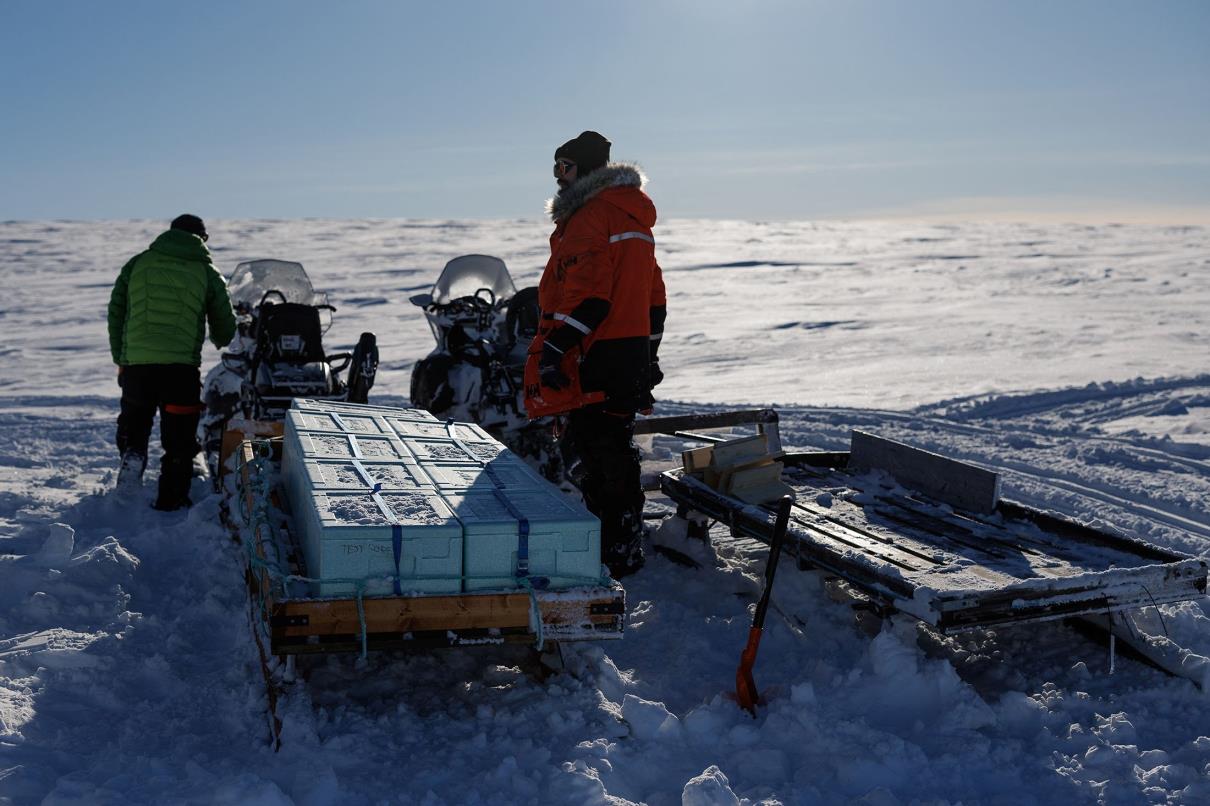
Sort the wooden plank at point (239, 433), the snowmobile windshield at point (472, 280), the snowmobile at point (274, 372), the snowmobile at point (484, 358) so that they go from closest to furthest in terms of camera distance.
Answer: the wooden plank at point (239, 433) < the snowmobile at point (484, 358) < the snowmobile at point (274, 372) < the snowmobile windshield at point (472, 280)

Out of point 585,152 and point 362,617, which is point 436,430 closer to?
point 585,152

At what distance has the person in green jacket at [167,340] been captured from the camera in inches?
247

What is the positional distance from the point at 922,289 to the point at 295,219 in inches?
1222

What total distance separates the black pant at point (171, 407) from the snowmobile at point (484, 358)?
4.42ft

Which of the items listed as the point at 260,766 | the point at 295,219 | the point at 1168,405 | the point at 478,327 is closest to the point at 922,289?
the point at 1168,405

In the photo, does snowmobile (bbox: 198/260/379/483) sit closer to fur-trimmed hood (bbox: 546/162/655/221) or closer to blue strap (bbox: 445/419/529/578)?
fur-trimmed hood (bbox: 546/162/655/221)

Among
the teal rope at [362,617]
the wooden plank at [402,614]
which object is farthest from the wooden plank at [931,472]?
the teal rope at [362,617]

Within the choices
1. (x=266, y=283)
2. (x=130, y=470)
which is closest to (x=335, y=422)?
(x=130, y=470)

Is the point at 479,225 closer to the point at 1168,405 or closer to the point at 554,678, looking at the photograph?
the point at 1168,405

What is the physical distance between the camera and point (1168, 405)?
9891mm

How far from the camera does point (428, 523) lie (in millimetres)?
→ 3283

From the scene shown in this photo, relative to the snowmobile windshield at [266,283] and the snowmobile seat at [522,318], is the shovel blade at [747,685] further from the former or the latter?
the snowmobile windshield at [266,283]

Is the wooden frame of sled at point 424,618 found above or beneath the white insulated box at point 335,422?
beneath

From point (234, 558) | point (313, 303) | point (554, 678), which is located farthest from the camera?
point (313, 303)
